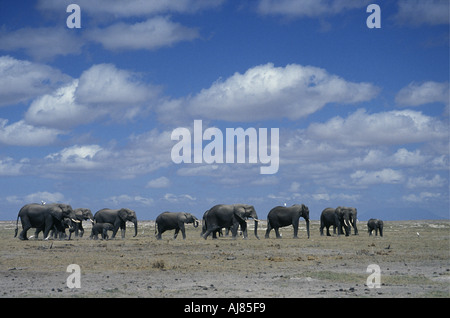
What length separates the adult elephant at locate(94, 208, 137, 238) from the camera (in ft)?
164

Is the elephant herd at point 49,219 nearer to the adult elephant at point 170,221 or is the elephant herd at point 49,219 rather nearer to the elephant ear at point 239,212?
the adult elephant at point 170,221

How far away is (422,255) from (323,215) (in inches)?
1017

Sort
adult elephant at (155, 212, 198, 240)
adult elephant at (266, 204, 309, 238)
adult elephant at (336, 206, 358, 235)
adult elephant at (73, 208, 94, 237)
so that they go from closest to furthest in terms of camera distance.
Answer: adult elephant at (266, 204, 309, 238)
adult elephant at (155, 212, 198, 240)
adult elephant at (336, 206, 358, 235)
adult elephant at (73, 208, 94, 237)

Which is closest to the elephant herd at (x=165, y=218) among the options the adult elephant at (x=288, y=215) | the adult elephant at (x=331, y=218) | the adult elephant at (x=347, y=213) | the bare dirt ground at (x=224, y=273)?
the adult elephant at (x=288, y=215)

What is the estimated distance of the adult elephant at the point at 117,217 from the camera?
50.0m

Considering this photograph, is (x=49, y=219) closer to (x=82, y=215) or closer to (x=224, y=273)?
(x=82, y=215)

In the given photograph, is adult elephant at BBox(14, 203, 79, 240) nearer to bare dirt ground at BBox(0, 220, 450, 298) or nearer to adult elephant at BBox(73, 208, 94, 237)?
adult elephant at BBox(73, 208, 94, 237)

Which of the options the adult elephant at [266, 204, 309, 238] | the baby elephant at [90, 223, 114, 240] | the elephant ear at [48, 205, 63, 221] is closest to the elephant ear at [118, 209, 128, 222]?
the baby elephant at [90, 223, 114, 240]
